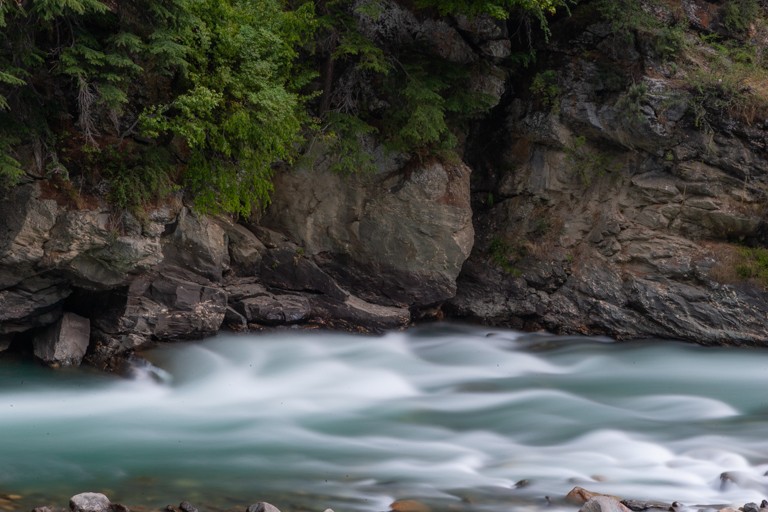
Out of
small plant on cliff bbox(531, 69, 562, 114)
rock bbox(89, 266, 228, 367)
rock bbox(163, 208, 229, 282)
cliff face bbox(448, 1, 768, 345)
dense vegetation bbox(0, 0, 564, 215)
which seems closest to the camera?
dense vegetation bbox(0, 0, 564, 215)

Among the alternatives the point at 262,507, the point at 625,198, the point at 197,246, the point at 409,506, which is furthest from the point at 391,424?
the point at 625,198

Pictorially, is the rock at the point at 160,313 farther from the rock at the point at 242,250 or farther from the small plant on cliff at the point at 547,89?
the small plant on cliff at the point at 547,89

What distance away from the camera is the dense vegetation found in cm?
871

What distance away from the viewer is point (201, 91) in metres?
9.28

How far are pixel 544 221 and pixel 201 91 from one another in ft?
22.2

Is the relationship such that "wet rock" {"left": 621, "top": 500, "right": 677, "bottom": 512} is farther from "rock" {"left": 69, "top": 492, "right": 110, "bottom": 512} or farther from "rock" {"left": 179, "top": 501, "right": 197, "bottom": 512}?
"rock" {"left": 69, "top": 492, "right": 110, "bottom": 512}

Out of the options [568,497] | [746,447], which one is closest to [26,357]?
[568,497]

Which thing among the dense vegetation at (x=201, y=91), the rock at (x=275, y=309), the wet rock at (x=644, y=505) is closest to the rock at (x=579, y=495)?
the wet rock at (x=644, y=505)

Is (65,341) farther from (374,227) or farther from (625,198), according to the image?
(625,198)

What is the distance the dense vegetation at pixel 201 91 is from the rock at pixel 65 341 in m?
1.68

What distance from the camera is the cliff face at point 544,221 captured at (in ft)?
39.4

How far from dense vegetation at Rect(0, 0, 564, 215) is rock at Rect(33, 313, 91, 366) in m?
1.68

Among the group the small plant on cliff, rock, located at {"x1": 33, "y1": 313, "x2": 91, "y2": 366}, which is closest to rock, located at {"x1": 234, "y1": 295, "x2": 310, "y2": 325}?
rock, located at {"x1": 33, "y1": 313, "x2": 91, "y2": 366}

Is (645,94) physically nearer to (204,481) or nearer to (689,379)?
(689,379)
